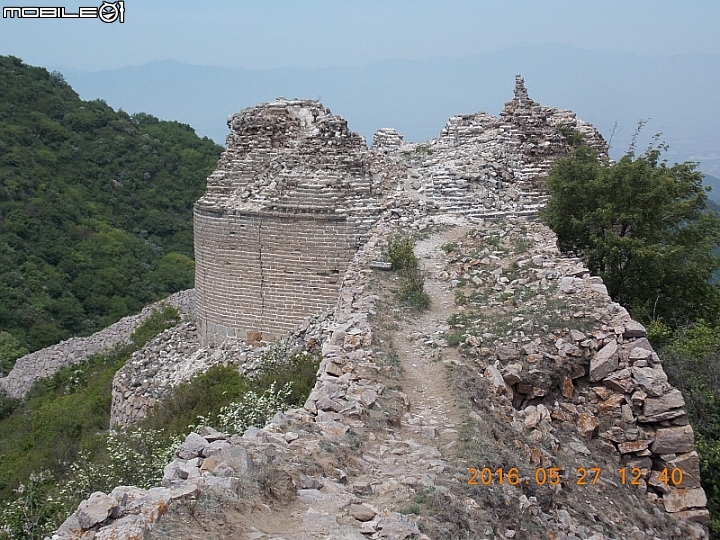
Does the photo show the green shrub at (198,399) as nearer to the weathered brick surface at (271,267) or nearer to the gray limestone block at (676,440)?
the weathered brick surface at (271,267)

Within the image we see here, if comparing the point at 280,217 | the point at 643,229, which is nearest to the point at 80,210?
the point at 280,217

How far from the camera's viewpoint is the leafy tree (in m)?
9.33

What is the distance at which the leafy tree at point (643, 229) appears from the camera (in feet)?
30.6

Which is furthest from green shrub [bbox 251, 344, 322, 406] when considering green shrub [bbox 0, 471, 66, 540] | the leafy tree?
the leafy tree

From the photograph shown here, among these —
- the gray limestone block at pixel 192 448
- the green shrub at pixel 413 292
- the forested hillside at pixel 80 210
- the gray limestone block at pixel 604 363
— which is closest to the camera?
the gray limestone block at pixel 192 448

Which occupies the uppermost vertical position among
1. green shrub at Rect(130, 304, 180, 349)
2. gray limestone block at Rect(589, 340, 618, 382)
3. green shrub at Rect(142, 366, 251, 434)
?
gray limestone block at Rect(589, 340, 618, 382)

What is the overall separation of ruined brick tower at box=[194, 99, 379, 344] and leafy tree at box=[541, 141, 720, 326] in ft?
8.92

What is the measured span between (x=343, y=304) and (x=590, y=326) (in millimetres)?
2513

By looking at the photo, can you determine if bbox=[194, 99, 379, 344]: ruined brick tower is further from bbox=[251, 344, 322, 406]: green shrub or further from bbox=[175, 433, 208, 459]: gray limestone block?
bbox=[175, 433, 208, 459]: gray limestone block

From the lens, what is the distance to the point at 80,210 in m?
25.0

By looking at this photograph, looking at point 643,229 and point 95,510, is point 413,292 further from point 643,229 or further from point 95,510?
point 95,510
